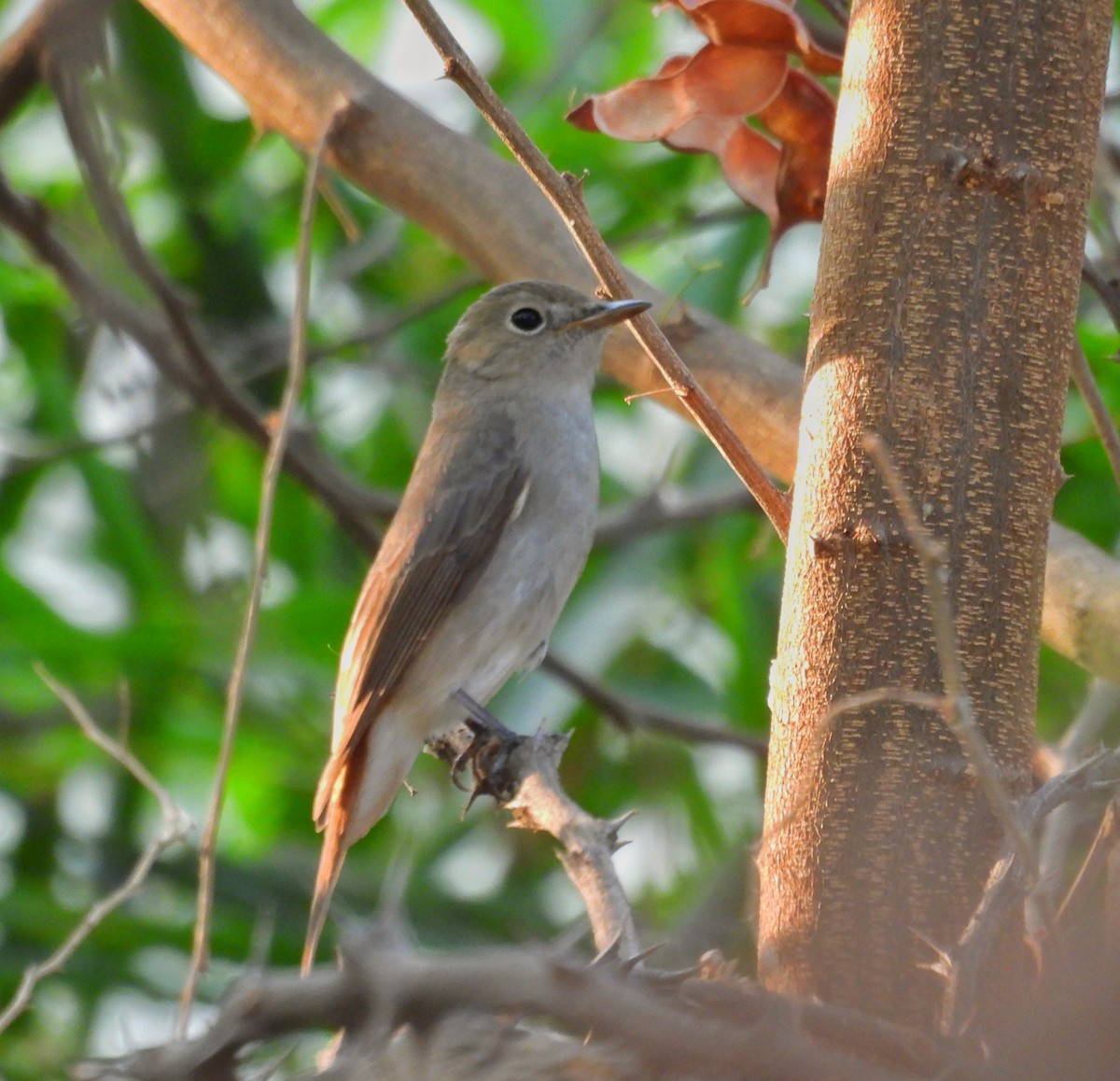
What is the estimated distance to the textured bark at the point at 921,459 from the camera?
222 centimetres

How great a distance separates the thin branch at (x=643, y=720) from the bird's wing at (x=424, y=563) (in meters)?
0.46

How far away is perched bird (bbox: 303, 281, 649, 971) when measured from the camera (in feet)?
14.5

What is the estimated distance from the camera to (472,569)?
4.64m

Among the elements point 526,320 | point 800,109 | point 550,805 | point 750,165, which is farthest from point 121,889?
point 526,320

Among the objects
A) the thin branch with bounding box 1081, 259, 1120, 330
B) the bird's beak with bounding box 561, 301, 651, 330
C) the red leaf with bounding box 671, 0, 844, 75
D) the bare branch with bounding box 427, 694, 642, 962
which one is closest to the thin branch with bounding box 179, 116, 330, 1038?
the bare branch with bounding box 427, 694, 642, 962

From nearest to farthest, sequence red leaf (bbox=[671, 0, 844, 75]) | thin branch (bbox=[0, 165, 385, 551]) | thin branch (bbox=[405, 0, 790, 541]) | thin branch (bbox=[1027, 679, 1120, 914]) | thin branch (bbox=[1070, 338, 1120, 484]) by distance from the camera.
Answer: thin branch (bbox=[1027, 679, 1120, 914])
thin branch (bbox=[405, 0, 790, 541])
thin branch (bbox=[1070, 338, 1120, 484])
red leaf (bbox=[671, 0, 844, 75])
thin branch (bbox=[0, 165, 385, 551])

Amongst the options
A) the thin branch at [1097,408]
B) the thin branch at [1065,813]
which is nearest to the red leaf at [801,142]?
the thin branch at [1097,408]

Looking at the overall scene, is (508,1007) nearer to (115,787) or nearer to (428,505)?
(428,505)

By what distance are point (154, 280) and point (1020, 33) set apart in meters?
2.76

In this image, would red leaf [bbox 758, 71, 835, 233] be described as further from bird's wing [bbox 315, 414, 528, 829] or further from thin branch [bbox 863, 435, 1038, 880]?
bird's wing [bbox 315, 414, 528, 829]

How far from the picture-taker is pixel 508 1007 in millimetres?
1568

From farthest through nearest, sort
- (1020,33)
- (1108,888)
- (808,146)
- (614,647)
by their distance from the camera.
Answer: (614,647) → (808,146) → (1020,33) → (1108,888)

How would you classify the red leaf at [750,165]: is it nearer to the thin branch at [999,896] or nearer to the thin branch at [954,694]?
the thin branch at [954,694]

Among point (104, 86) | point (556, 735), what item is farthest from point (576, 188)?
point (104, 86)
